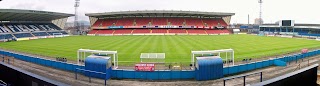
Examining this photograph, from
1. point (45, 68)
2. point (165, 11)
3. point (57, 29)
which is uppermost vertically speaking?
point (165, 11)

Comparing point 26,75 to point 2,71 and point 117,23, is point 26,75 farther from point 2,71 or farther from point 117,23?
point 117,23

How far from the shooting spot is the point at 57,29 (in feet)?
296

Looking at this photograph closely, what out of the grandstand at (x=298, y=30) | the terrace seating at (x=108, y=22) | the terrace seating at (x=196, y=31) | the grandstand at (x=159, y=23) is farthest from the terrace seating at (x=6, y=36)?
the grandstand at (x=298, y=30)

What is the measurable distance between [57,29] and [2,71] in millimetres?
80510

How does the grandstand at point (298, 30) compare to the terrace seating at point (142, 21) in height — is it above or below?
below

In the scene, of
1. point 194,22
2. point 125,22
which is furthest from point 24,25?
point 194,22

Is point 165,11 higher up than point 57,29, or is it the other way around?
point 165,11

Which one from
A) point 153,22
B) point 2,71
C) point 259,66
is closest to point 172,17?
point 153,22

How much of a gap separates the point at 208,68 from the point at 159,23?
72.1m

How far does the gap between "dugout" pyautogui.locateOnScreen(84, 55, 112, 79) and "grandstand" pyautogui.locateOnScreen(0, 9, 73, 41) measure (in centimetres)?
5553

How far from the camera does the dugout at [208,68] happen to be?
1673 centimetres

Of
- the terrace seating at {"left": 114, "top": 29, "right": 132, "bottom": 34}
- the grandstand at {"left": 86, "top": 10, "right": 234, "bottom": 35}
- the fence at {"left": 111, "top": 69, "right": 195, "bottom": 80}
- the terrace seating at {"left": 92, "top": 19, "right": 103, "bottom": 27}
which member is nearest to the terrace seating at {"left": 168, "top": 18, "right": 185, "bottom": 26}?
the grandstand at {"left": 86, "top": 10, "right": 234, "bottom": 35}

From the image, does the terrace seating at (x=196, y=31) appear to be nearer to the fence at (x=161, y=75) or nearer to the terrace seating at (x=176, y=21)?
the terrace seating at (x=176, y=21)

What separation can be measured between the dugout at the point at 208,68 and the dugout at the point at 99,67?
6.80m
